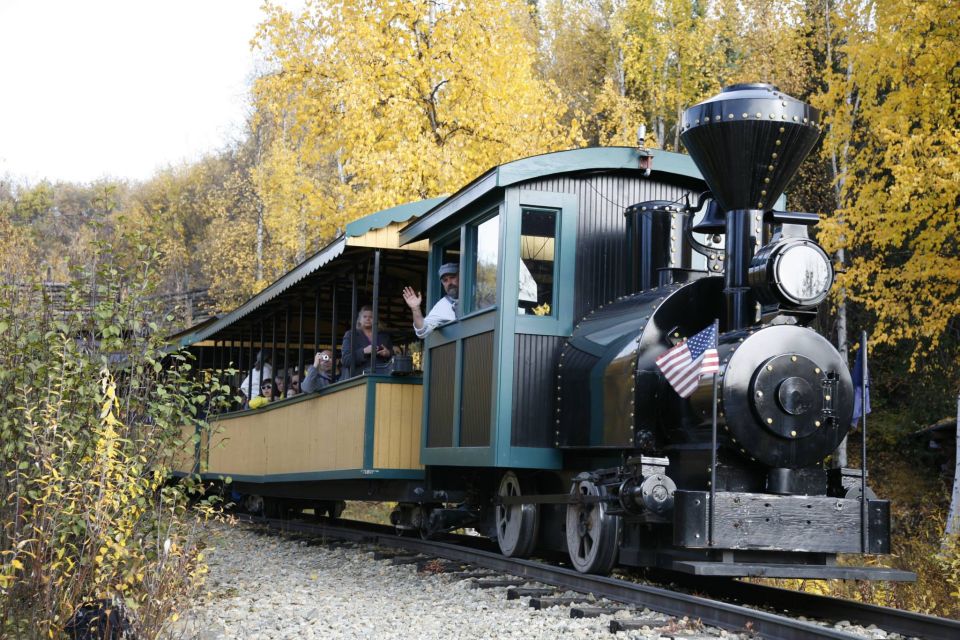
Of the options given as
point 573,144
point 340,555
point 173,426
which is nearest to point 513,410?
point 173,426

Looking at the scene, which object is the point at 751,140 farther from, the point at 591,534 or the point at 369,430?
the point at 369,430

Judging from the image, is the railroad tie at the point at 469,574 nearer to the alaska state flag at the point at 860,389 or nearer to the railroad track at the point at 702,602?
the railroad track at the point at 702,602

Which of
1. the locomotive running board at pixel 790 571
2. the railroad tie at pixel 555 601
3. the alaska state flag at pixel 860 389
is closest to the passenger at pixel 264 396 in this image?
the railroad tie at pixel 555 601

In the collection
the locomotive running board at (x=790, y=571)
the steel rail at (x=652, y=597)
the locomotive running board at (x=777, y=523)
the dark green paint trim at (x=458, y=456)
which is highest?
the dark green paint trim at (x=458, y=456)

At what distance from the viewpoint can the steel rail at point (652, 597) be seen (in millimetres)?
5367

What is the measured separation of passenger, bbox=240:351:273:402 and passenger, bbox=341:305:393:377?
163 inches

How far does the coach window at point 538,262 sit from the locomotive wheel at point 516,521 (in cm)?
143

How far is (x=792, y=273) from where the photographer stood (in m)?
6.77

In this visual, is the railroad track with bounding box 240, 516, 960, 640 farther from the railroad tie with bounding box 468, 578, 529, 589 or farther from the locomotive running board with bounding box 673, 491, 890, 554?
the locomotive running board with bounding box 673, 491, 890, 554

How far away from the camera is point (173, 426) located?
6.70 meters

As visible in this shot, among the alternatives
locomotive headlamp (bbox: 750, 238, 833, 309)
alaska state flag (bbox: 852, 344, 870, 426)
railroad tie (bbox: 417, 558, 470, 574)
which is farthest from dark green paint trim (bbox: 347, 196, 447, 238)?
alaska state flag (bbox: 852, 344, 870, 426)

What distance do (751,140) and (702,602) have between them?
2981mm

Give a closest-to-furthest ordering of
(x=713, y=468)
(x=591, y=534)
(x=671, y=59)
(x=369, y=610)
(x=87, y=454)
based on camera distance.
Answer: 1. (x=87, y=454)
2. (x=713, y=468)
3. (x=369, y=610)
4. (x=591, y=534)
5. (x=671, y=59)

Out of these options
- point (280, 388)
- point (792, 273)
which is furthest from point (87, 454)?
point (280, 388)
